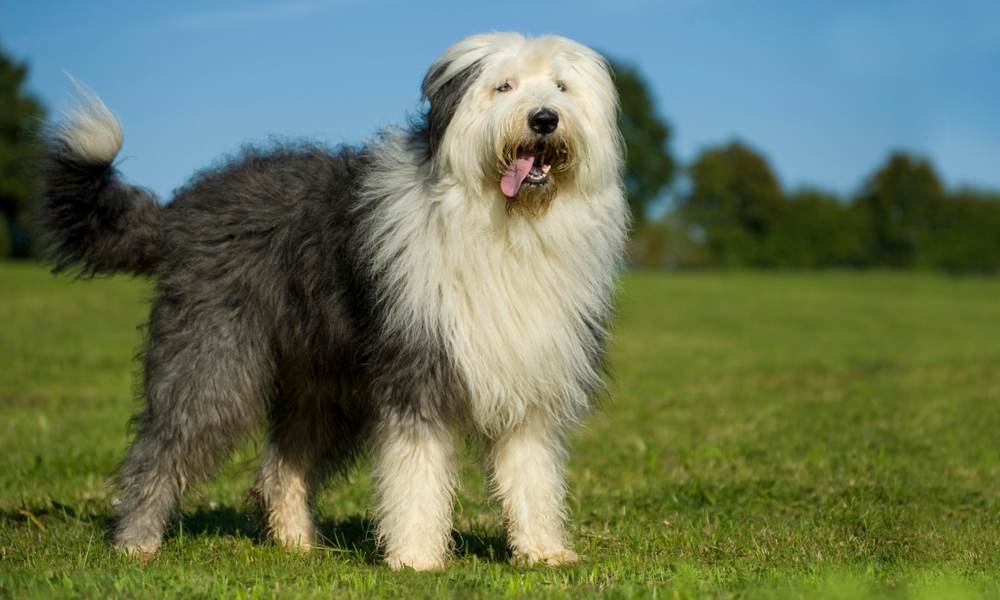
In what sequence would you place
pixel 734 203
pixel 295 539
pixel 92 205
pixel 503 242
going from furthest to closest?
pixel 734 203 → pixel 295 539 → pixel 92 205 → pixel 503 242

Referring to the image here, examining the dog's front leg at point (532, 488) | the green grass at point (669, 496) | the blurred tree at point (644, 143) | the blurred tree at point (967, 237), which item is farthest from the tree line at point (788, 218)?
the dog's front leg at point (532, 488)

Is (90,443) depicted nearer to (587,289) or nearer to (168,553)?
(168,553)

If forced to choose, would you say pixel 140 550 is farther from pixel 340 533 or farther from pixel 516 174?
pixel 516 174

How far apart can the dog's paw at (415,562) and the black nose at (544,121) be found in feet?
6.41

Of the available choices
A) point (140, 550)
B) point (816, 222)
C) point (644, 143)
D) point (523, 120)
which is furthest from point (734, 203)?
point (523, 120)

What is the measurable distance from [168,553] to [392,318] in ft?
5.62

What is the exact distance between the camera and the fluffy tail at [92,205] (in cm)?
630

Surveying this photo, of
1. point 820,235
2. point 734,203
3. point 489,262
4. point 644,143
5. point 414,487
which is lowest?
point 414,487

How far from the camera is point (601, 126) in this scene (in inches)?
208

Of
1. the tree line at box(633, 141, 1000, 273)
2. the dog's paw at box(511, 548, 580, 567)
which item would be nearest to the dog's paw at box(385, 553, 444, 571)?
the dog's paw at box(511, 548, 580, 567)

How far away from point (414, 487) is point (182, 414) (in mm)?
1376

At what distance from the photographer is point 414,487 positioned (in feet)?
17.6

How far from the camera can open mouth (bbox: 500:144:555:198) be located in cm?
511

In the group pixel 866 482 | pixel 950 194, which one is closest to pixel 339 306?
pixel 866 482
